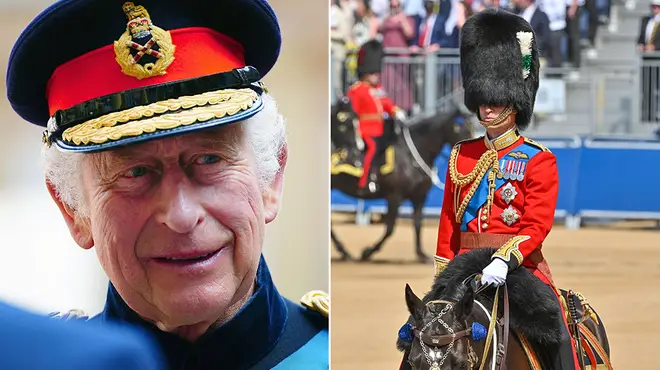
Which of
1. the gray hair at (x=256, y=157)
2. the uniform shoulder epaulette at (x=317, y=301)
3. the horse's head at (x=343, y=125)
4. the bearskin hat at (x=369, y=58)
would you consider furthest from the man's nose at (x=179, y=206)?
the bearskin hat at (x=369, y=58)

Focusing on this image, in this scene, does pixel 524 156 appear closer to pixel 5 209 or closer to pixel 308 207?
pixel 308 207

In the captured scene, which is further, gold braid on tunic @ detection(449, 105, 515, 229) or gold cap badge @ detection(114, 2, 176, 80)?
gold braid on tunic @ detection(449, 105, 515, 229)

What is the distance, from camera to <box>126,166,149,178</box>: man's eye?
4.63 feet

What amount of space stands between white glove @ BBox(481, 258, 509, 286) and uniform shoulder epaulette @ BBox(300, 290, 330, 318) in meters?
0.51

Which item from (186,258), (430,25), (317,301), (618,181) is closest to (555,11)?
(430,25)

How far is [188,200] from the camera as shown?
141 cm

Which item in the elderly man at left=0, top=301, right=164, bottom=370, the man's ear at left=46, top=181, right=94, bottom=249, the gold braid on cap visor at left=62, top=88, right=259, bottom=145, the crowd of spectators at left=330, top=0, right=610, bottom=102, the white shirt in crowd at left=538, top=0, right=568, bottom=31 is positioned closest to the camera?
the elderly man at left=0, top=301, right=164, bottom=370

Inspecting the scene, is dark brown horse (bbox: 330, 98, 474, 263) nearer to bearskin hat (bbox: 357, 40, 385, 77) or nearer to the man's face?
bearskin hat (bbox: 357, 40, 385, 77)

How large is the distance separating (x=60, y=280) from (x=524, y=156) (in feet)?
3.32

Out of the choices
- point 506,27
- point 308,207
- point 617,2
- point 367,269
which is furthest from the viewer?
point 617,2

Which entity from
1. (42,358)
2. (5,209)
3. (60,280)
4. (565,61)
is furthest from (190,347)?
(565,61)

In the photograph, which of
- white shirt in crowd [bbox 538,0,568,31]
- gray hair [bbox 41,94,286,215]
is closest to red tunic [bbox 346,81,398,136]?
white shirt in crowd [bbox 538,0,568,31]

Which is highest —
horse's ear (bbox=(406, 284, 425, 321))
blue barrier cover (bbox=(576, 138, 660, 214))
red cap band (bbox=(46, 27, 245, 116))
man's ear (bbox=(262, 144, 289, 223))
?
red cap band (bbox=(46, 27, 245, 116))

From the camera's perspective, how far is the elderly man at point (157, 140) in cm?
140
